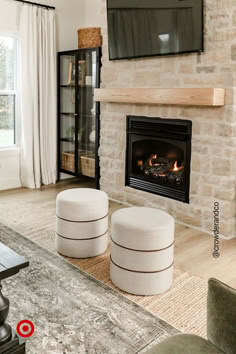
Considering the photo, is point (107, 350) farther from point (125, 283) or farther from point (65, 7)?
point (65, 7)

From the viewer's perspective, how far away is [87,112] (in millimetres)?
4809

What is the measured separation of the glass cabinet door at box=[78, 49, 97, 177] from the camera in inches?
182

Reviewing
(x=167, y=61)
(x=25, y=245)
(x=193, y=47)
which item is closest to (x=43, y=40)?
(x=167, y=61)

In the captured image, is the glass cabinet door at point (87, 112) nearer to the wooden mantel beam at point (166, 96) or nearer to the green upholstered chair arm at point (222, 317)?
the wooden mantel beam at point (166, 96)

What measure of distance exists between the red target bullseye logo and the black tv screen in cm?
255

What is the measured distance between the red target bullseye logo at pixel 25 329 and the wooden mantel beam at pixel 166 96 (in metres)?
2.17

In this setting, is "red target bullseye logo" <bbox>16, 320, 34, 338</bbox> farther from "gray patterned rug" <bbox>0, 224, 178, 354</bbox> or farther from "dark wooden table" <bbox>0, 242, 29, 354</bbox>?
"dark wooden table" <bbox>0, 242, 29, 354</bbox>

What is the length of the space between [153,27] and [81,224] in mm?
2061

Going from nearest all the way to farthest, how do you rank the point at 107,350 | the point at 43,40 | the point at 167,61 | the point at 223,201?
the point at 107,350 → the point at 223,201 → the point at 167,61 → the point at 43,40

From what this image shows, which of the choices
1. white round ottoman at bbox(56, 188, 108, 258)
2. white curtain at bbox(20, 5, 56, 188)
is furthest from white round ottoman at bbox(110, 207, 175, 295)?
white curtain at bbox(20, 5, 56, 188)

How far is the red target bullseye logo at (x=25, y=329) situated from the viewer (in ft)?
6.46

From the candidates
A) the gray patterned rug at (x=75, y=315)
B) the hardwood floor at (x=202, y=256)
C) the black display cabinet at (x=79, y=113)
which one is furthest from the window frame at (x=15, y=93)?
the gray patterned rug at (x=75, y=315)

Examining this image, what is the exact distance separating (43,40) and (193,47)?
2180 mm

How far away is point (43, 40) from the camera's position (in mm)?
4758
